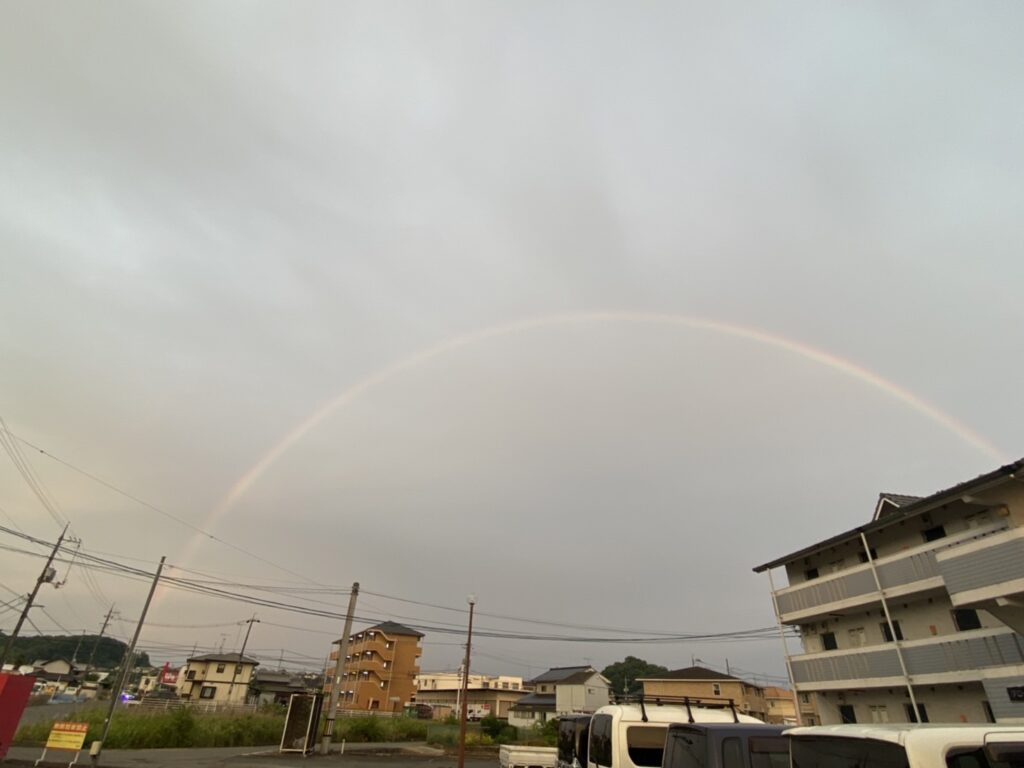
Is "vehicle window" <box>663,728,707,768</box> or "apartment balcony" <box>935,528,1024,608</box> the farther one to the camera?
"apartment balcony" <box>935,528,1024,608</box>

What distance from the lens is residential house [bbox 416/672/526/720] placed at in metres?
67.6

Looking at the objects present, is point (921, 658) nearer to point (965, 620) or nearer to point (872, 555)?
point (965, 620)

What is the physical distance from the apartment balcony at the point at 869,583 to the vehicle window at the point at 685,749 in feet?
45.3

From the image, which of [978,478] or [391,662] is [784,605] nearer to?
[978,478]

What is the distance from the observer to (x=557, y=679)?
61125mm

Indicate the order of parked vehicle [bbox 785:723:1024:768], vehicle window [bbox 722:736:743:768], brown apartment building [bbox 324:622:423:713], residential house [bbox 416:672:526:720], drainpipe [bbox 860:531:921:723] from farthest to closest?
residential house [bbox 416:672:526:720]
brown apartment building [bbox 324:622:423:713]
drainpipe [bbox 860:531:921:723]
vehicle window [bbox 722:736:743:768]
parked vehicle [bbox 785:723:1024:768]

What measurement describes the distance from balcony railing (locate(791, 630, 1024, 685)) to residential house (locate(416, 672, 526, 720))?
35.2m

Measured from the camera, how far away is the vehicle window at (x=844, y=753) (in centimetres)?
336

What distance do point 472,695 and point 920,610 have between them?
64.1 meters

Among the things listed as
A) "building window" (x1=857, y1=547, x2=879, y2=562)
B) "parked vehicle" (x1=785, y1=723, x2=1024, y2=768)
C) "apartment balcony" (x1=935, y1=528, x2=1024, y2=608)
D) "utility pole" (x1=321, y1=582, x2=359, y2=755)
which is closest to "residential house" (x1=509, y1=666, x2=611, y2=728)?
"utility pole" (x1=321, y1=582, x2=359, y2=755)

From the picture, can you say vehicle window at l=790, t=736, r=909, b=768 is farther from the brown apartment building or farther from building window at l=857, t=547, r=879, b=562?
the brown apartment building

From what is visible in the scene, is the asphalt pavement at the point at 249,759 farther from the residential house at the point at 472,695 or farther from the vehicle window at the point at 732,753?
the residential house at the point at 472,695

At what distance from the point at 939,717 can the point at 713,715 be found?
1547cm

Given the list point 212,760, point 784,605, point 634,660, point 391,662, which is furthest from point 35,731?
point 634,660
